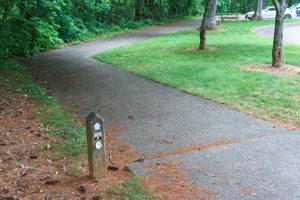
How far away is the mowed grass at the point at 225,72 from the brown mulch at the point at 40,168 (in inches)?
125

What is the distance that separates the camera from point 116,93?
981 cm

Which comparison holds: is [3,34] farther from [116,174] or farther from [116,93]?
[116,174]

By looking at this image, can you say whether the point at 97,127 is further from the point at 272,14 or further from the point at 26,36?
the point at 272,14

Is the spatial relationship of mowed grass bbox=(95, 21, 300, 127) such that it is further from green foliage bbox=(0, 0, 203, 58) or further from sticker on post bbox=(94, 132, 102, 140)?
sticker on post bbox=(94, 132, 102, 140)

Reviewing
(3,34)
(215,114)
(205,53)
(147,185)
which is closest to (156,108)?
(215,114)

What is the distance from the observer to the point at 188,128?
6949 millimetres

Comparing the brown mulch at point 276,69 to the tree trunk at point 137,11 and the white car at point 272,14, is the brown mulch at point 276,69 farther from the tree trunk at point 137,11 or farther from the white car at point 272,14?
the white car at point 272,14

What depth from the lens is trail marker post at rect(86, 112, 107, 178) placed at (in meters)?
4.73

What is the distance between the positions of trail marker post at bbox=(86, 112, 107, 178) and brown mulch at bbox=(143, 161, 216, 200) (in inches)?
22.8

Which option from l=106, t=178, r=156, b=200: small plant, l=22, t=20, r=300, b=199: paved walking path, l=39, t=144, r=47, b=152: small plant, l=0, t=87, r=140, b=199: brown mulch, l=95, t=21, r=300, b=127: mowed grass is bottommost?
l=0, t=87, r=140, b=199: brown mulch

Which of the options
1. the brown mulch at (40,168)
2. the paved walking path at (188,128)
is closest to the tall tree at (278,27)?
the paved walking path at (188,128)

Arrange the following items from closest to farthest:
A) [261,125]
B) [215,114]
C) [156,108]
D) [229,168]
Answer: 1. [229,168]
2. [261,125]
3. [215,114]
4. [156,108]

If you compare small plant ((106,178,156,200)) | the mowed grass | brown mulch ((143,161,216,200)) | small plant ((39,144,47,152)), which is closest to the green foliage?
the mowed grass

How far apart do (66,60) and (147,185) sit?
1148cm
